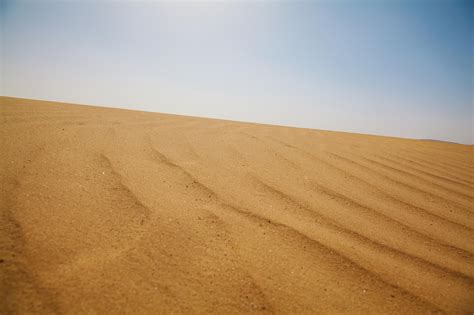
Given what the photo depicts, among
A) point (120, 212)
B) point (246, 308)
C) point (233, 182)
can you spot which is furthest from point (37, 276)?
point (233, 182)

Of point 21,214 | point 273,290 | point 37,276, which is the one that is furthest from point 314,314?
point 21,214

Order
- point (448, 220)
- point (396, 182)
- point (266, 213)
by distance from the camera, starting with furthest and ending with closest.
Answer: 1. point (396, 182)
2. point (448, 220)
3. point (266, 213)

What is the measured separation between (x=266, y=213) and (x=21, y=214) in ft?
3.57

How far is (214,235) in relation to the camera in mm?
974

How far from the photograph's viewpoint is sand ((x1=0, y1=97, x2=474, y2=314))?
27.6 inches

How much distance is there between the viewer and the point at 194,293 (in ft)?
2.32

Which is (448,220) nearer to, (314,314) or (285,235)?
(285,235)

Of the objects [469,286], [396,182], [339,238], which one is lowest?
[469,286]

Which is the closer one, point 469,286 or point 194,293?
point 194,293

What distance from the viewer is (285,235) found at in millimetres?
1025

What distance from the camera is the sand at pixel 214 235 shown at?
0.70 metres

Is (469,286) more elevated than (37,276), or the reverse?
(37,276)

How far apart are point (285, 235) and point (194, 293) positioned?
48 centimetres

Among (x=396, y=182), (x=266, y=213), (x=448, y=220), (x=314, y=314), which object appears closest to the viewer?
(x=314, y=314)
